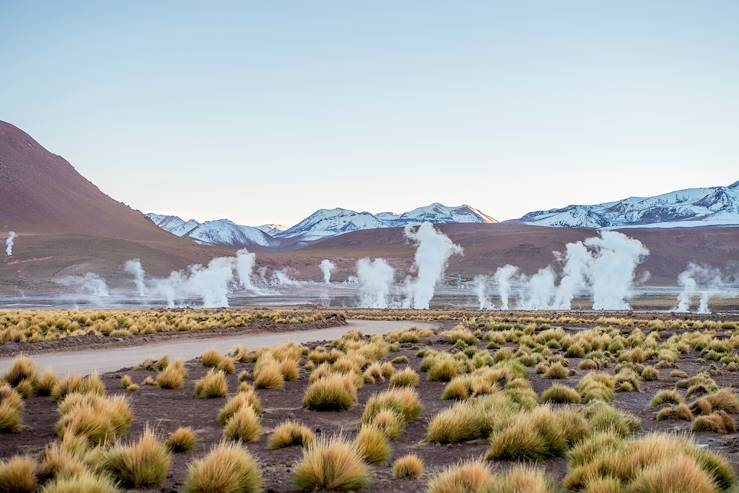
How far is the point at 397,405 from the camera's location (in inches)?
385

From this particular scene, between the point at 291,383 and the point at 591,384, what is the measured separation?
244 inches

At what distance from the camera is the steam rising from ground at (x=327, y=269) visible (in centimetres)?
13988

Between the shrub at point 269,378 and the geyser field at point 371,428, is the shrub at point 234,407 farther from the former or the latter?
the shrub at point 269,378

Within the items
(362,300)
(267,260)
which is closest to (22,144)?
(267,260)

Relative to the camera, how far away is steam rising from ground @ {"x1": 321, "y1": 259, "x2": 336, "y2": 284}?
459ft

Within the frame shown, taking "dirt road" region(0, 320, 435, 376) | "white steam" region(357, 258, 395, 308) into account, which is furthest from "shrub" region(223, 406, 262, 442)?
"white steam" region(357, 258, 395, 308)

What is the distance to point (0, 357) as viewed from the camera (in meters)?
19.5

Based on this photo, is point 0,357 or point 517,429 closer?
point 517,429

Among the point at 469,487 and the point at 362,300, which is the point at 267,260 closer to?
the point at 362,300

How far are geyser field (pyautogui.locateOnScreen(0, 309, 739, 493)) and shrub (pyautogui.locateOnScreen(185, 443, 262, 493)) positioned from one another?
0.02 meters

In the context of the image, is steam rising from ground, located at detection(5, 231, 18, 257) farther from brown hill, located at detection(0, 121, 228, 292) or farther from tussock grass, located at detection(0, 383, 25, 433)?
tussock grass, located at detection(0, 383, 25, 433)

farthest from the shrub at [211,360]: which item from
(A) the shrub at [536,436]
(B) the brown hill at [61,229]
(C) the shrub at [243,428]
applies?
(B) the brown hill at [61,229]

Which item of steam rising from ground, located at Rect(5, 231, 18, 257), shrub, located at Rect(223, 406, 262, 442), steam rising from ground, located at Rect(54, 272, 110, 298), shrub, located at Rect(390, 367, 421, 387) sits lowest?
shrub, located at Rect(390, 367, 421, 387)

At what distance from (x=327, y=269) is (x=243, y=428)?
135 m
